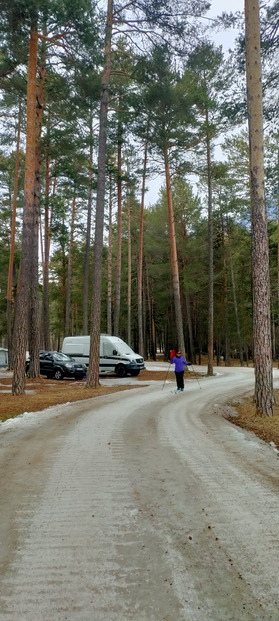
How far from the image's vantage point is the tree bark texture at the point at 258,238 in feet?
25.6

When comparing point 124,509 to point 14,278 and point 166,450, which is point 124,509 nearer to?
point 166,450

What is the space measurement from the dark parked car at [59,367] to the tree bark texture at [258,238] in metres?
12.2

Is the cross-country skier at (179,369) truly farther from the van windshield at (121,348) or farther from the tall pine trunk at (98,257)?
the van windshield at (121,348)

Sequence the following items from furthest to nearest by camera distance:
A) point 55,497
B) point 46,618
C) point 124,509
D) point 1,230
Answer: point 1,230 → point 55,497 → point 124,509 → point 46,618

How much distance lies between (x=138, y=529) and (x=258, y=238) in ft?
22.4

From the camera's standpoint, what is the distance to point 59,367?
1866 centimetres

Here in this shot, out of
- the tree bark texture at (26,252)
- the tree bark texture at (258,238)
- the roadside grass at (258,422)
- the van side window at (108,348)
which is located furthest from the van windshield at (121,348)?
the tree bark texture at (258,238)

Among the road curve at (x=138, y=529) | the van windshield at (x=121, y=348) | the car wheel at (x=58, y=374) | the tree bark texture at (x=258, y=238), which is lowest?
the car wheel at (x=58, y=374)

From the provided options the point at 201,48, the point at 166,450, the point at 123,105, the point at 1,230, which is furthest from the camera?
the point at 1,230

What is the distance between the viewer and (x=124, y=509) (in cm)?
311

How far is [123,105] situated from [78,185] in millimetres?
5137

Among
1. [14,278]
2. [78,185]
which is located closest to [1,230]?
[14,278]

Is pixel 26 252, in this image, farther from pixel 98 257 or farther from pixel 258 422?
pixel 258 422

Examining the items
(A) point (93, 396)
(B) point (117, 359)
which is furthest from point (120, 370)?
(A) point (93, 396)
